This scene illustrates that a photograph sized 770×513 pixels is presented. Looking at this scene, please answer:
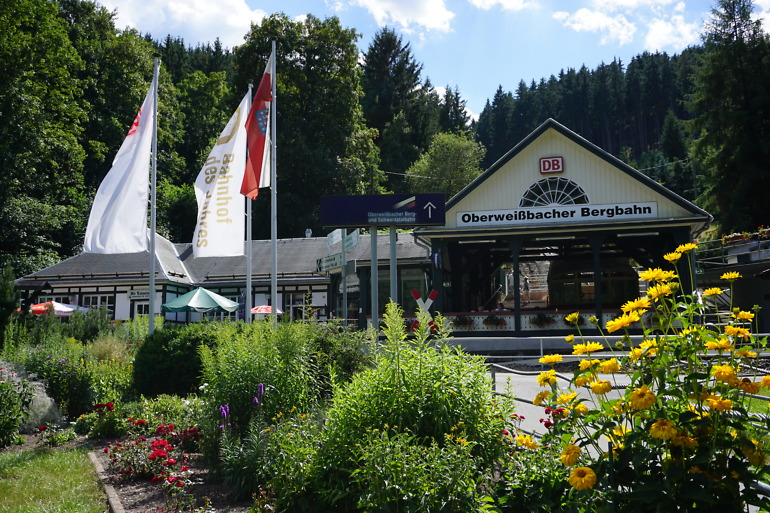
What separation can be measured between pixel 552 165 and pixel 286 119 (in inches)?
1095

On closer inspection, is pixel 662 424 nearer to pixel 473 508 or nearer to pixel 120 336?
pixel 473 508

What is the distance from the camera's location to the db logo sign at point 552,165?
82.8 ft

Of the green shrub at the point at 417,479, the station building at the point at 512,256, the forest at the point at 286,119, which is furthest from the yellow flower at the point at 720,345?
the forest at the point at 286,119

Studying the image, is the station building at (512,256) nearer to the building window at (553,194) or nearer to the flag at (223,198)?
the building window at (553,194)

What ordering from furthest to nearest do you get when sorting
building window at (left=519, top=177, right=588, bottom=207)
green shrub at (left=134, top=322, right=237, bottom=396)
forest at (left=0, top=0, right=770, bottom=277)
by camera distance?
forest at (left=0, top=0, right=770, bottom=277) < building window at (left=519, top=177, right=588, bottom=207) < green shrub at (left=134, top=322, right=237, bottom=396)

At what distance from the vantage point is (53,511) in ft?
20.2

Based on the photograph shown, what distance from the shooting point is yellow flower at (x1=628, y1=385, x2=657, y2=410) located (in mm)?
3209

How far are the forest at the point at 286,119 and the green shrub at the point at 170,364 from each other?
948 centimetres

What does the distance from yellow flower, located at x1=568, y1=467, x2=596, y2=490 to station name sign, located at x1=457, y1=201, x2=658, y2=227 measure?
22.0m

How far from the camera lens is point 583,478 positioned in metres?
3.38

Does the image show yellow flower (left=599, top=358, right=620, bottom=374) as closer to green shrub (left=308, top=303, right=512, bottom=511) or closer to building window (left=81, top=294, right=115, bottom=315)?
green shrub (left=308, top=303, right=512, bottom=511)

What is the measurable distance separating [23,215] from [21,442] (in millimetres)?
33523

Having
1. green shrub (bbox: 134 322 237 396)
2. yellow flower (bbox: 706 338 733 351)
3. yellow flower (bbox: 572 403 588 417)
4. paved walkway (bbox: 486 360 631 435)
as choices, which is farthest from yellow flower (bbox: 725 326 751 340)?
green shrub (bbox: 134 322 237 396)

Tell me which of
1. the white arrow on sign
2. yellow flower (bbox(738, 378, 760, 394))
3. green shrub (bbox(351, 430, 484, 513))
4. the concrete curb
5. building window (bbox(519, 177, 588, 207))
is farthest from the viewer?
building window (bbox(519, 177, 588, 207))
